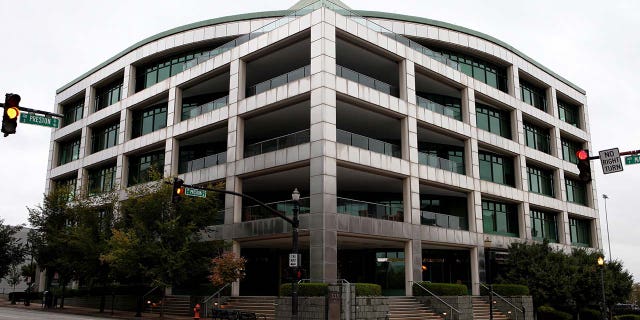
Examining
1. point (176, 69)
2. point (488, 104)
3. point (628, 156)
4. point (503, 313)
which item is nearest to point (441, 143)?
point (488, 104)

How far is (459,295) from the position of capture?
3525 centimetres

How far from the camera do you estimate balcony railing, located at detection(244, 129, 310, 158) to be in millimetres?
35812

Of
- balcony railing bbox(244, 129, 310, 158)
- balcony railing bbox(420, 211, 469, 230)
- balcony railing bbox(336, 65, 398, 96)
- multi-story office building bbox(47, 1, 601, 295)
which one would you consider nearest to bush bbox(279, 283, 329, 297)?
multi-story office building bbox(47, 1, 601, 295)

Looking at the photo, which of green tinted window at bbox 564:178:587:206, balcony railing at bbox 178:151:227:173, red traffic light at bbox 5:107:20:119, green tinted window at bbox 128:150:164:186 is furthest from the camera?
green tinted window at bbox 564:178:587:206

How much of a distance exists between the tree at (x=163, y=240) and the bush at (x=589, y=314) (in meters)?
30.0

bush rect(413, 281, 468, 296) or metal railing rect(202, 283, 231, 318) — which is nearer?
bush rect(413, 281, 468, 296)

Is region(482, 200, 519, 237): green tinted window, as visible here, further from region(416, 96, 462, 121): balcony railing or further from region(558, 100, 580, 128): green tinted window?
region(558, 100, 580, 128): green tinted window

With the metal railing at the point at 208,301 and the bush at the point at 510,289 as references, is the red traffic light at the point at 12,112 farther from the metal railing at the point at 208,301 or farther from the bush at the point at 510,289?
the bush at the point at 510,289

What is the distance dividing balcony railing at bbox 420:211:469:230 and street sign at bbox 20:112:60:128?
29.0 metres

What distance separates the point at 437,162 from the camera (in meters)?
41.6

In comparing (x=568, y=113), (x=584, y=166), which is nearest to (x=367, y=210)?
(x=584, y=166)

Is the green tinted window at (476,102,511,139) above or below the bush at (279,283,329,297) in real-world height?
above

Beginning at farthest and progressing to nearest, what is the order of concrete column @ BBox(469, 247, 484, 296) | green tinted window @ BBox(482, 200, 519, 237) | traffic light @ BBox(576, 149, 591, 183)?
green tinted window @ BBox(482, 200, 519, 237) < concrete column @ BBox(469, 247, 484, 296) < traffic light @ BBox(576, 149, 591, 183)

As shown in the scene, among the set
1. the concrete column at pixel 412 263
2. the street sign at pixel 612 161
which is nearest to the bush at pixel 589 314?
the concrete column at pixel 412 263
